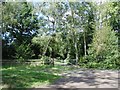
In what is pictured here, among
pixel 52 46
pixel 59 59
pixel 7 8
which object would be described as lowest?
pixel 59 59

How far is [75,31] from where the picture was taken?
54.2 feet

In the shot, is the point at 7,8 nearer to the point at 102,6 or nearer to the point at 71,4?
the point at 71,4

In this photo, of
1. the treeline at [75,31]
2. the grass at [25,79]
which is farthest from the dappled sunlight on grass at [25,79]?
the treeline at [75,31]

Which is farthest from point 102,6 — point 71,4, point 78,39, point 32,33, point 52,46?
point 32,33

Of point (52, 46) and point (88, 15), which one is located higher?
point (88, 15)

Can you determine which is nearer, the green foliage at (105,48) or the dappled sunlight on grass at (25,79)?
the dappled sunlight on grass at (25,79)

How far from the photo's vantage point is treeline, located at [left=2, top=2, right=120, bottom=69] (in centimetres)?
1451

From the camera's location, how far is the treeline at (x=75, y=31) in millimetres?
14509

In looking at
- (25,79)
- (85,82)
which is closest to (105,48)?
(85,82)

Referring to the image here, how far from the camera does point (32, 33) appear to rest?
2391 cm

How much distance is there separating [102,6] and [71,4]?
92.3 inches

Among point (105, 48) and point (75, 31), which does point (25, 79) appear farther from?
point (75, 31)

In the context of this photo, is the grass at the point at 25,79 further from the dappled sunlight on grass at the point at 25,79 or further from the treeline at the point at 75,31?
the treeline at the point at 75,31

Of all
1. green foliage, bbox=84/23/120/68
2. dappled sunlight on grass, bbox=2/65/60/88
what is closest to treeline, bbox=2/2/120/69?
green foliage, bbox=84/23/120/68
